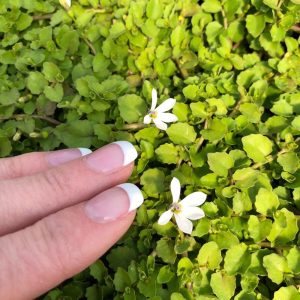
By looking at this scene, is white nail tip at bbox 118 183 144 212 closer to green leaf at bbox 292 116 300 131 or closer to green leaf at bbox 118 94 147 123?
green leaf at bbox 118 94 147 123

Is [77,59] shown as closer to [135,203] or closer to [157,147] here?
[157,147]

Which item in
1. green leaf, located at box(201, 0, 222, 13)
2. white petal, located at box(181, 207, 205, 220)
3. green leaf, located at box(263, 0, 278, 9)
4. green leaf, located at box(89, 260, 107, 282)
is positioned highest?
green leaf, located at box(263, 0, 278, 9)

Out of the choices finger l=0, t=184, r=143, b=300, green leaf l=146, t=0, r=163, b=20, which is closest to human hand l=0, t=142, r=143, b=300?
finger l=0, t=184, r=143, b=300

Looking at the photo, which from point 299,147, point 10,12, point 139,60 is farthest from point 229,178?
point 10,12

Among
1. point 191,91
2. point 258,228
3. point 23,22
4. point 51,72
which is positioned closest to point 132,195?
point 258,228

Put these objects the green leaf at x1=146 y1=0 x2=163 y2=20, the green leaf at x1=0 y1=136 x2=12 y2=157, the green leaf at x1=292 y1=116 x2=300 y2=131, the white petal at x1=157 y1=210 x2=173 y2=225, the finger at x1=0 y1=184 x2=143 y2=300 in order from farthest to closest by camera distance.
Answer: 1. the green leaf at x1=146 y1=0 x2=163 y2=20
2. the green leaf at x1=0 y1=136 x2=12 y2=157
3. the green leaf at x1=292 y1=116 x2=300 y2=131
4. the white petal at x1=157 y1=210 x2=173 y2=225
5. the finger at x1=0 y1=184 x2=143 y2=300

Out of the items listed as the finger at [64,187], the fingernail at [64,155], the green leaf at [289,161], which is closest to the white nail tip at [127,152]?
the finger at [64,187]

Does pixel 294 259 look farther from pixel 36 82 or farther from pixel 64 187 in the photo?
pixel 36 82

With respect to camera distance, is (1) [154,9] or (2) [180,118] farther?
(1) [154,9]

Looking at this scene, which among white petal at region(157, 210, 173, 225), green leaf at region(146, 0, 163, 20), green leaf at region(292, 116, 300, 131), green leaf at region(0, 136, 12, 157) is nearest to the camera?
white petal at region(157, 210, 173, 225)
